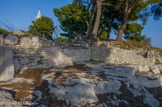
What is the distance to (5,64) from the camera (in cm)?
314

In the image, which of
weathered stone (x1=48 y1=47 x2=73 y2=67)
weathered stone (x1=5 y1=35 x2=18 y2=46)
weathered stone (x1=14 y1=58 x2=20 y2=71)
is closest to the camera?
weathered stone (x1=14 y1=58 x2=20 y2=71)

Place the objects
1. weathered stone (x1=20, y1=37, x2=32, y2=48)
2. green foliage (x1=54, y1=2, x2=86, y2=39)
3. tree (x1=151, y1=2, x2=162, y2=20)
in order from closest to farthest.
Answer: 1. weathered stone (x1=20, y1=37, x2=32, y2=48)
2. tree (x1=151, y1=2, x2=162, y2=20)
3. green foliage (x1=54, y1=2, x2=86, y2=39)

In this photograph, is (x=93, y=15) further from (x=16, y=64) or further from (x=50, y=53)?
(x=16, y=64)

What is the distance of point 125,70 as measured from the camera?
4918 millimetres

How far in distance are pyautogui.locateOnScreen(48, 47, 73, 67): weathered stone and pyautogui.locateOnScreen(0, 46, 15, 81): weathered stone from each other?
1692 millimetres

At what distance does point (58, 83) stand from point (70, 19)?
13.9m

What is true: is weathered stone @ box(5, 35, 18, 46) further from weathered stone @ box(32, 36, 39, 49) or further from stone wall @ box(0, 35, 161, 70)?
weathered stone @ box(32, 36, 39, 49)

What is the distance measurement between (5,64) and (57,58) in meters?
2.20

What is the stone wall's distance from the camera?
412 cm

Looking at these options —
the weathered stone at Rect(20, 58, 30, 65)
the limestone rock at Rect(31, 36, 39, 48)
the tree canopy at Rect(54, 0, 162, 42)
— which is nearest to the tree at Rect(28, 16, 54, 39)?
the tree canopy at Rect(54, 0, 162, 42)

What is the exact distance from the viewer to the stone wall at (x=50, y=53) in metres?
4.12

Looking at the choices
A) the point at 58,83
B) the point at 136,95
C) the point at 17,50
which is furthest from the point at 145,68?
the point at 17,50

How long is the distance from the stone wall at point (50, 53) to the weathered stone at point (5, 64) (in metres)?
0.63

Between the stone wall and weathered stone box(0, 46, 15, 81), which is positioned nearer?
weathered stone box(0, 46, 15, 81)
